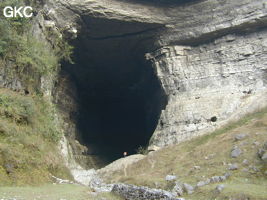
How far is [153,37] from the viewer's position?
84.5ft

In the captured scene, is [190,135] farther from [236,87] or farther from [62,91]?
[62,91]

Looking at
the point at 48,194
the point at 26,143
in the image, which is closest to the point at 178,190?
the point at 48,194

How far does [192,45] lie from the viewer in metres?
25.9

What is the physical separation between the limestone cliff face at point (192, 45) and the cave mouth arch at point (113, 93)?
36.3 inches

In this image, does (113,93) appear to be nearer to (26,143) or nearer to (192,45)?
→ (192,45)

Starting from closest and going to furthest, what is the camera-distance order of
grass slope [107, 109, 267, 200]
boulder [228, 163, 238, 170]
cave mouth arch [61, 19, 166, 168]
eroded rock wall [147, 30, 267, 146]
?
grass slope [107, 109, 267, 200] → boulder [228, 163, 238, 170] → eroded rock wall [147, 30, 267, 146] → cave mouth arch [61, 19, 166, 168]

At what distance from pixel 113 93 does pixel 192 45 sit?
446 inches

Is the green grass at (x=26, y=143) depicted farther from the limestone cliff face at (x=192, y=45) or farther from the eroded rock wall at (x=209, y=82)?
the eroded rock wall at (x=209, y=82)

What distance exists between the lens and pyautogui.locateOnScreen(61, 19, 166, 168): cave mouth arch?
26.9 m
